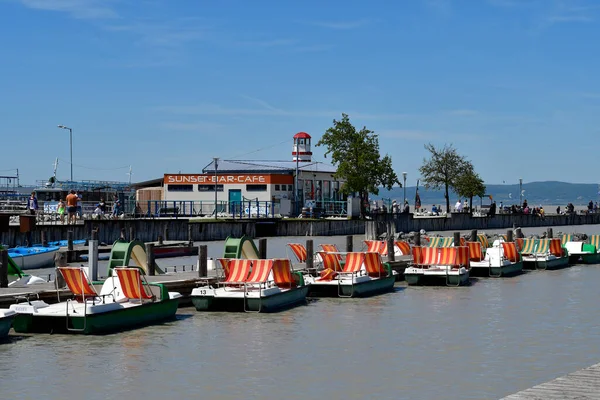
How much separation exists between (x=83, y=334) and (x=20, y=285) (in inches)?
240

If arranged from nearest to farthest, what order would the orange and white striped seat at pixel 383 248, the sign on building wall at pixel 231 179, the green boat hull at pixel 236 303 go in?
1. the green boat hull at pixel 236 303
2. the orange and white striped seat at pixel 383 248
3. the sign on building wall at pixel 231 179

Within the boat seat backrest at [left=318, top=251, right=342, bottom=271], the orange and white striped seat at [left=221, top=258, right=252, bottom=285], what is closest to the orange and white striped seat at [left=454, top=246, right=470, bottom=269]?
the boat seat backrest at [left=318, top=251, right=342, bottom=271]

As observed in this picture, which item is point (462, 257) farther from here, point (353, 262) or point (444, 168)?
point (444, 168)

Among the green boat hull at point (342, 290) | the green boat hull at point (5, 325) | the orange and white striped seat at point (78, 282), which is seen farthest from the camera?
the green boat hull at point (342, 290)

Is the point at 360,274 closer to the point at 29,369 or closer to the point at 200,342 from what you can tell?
the point at 200,342

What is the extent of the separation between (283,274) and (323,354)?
28.3ft

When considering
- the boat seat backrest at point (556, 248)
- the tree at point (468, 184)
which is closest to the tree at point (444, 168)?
the tree at point (468, 184)

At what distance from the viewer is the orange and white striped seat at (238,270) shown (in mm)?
30812

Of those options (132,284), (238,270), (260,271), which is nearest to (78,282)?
(132,284)

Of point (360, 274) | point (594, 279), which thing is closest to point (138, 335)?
point (360, 274)

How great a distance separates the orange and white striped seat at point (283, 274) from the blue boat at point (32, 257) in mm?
17879

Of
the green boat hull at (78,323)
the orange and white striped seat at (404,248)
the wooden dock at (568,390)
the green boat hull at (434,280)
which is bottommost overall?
the wooden dock at (568,390)

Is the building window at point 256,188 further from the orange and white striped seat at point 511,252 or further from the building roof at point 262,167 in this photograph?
the orange and white striped seat at point 511,252

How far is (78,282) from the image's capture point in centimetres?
2614
